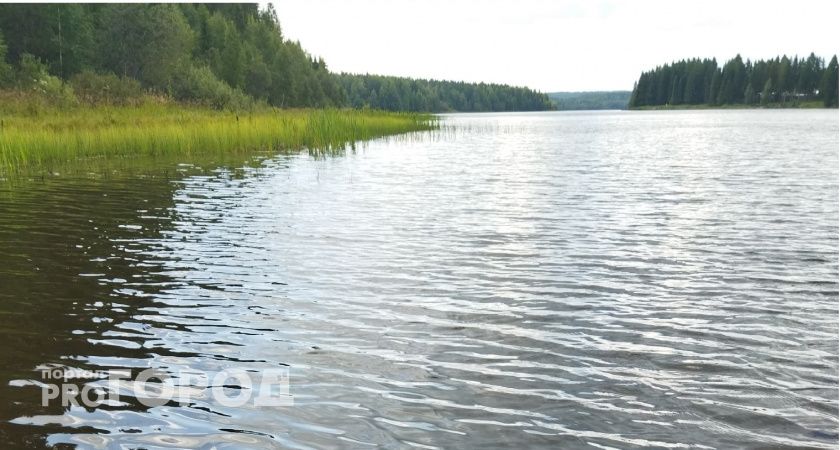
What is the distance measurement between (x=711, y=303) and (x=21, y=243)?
9524mm

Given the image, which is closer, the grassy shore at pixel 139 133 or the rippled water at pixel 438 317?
the rippled water at pixel 438 317

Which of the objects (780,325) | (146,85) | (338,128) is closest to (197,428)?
(780,325)

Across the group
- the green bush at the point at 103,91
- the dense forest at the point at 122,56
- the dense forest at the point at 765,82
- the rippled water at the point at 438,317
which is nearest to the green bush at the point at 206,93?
the dense forest at the point at 122,56

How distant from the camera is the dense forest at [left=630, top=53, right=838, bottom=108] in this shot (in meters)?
161

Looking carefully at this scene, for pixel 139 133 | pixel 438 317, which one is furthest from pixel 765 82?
pixel 438 317

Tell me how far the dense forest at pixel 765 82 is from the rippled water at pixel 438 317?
16908cm

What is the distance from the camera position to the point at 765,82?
17012cm

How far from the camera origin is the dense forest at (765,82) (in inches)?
6339

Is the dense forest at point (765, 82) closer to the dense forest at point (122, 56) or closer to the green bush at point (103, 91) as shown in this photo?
the dense forest at point (122, 56)

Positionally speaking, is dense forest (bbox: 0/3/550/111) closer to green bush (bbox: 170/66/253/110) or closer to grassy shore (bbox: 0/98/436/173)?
green bush (bbox: 170/66/253/110)

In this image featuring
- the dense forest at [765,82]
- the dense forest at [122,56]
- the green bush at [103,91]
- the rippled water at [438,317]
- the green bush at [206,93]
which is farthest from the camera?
the dense forest at [765,82]

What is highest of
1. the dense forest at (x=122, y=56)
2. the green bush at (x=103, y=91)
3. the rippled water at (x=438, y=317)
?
the dense forest at (x=122, y=56)

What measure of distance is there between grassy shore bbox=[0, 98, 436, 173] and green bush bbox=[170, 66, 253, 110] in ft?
51.1

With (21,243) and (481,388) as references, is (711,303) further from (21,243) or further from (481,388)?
(21,243)
